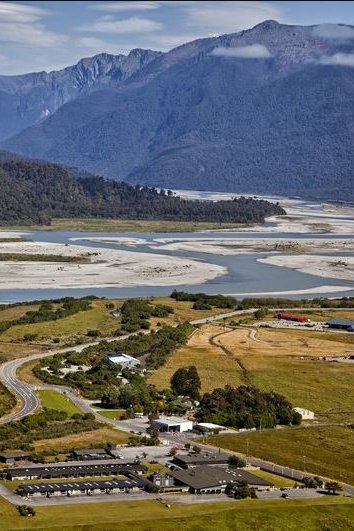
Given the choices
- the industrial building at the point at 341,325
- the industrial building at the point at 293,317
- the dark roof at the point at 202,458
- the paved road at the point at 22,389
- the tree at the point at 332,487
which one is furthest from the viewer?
the industrial building at the point at 293,317

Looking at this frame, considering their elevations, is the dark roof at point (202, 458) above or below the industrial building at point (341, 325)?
below

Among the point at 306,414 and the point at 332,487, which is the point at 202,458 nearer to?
the point at 332,487

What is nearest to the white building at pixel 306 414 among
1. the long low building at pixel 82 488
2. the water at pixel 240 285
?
the long low building at pixel 82 488

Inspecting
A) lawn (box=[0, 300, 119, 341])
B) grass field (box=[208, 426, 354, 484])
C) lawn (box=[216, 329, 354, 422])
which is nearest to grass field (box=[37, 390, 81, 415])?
grass field (box=[208, 426, 354, 484])

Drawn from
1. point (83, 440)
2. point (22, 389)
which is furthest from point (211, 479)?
point (22, 389)

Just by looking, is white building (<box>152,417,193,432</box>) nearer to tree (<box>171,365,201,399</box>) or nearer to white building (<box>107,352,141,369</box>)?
tree (<box>171,365,201,399</box>)

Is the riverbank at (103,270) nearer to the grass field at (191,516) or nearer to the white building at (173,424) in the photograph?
the white building at (173,424)
